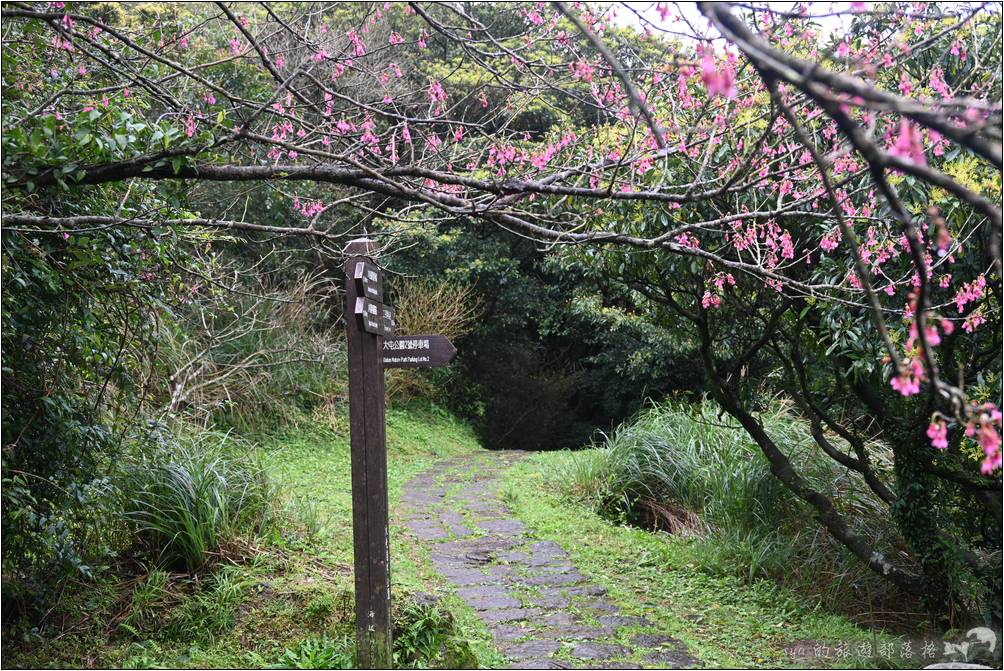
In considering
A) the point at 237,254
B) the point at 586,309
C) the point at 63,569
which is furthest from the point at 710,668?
the point at 237,254

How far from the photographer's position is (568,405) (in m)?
12.9

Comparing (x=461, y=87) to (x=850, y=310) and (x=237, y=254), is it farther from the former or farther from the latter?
(x=850, y=310)

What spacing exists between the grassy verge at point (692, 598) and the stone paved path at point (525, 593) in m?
0.15

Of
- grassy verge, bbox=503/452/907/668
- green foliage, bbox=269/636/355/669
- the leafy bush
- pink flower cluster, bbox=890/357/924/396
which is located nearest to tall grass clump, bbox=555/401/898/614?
grassy verge, bbox=503/452/907/668

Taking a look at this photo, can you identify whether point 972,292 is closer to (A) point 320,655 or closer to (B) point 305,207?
(A) point 320,655

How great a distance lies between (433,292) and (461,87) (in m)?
2.89

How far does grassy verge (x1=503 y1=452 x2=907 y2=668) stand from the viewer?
3.94m

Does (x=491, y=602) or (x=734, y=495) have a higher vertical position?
(x=734, y=495)

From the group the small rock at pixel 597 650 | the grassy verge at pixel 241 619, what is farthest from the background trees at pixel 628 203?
the small rock at pixel 597 650

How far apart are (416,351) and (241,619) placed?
4.64ft

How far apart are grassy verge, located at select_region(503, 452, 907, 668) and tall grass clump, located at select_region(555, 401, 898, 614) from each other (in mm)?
166

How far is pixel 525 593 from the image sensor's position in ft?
14.8

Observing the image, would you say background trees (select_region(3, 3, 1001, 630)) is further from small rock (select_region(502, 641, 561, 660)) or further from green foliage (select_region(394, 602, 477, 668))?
small rock (select_region(502, 641, 561, 660))

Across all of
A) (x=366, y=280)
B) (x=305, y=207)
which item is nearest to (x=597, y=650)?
(x=366, y=280)
